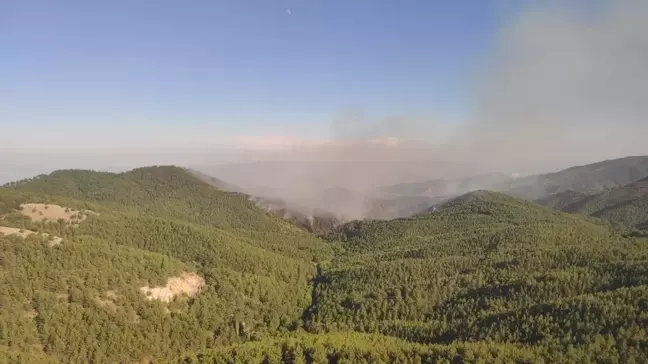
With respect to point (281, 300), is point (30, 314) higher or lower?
higher

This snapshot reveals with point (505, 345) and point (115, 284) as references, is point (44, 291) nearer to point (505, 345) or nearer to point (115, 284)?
point (115, 284)

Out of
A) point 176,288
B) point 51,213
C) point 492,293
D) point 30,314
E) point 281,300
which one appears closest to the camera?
point 30,314

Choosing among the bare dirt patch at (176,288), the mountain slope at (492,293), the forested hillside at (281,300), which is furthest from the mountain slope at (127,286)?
the mountain slope at (492,293)

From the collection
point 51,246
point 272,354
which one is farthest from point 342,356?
point 51,246

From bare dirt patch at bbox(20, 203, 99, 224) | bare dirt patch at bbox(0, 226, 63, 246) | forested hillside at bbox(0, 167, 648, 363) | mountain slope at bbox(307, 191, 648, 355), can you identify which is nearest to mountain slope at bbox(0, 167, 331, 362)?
forested hillside at bbox(0, 167, 648, 363)

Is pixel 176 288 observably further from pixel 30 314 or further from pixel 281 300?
pixel 30 314

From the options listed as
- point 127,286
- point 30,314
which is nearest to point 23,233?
point 30,314

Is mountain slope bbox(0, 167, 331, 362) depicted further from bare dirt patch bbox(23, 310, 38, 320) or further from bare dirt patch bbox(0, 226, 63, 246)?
bare dirt patch bbox(0, 226, 63, 246)
